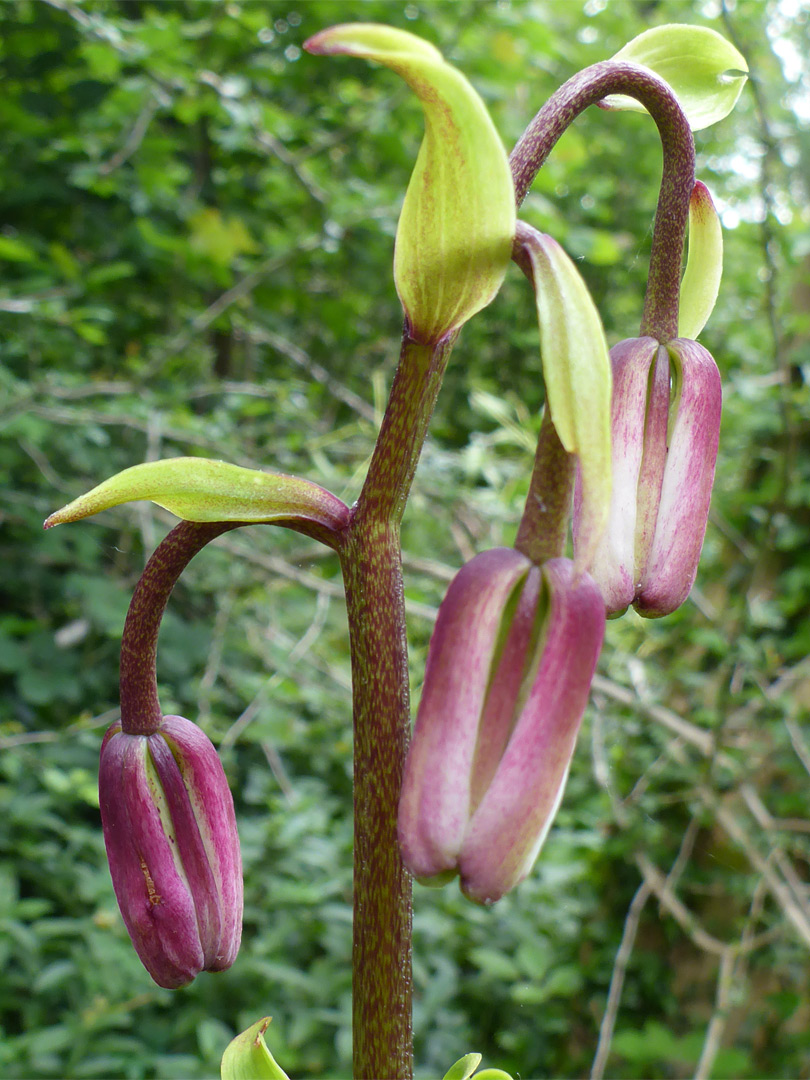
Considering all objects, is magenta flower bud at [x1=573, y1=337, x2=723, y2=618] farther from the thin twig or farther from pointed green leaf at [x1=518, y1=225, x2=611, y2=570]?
the thin twig

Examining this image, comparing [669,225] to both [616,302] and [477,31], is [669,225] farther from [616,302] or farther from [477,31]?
[616,302]

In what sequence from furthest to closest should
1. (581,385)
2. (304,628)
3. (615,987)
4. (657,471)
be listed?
(304,628)
(615,987)
(657,471)
(581,385)

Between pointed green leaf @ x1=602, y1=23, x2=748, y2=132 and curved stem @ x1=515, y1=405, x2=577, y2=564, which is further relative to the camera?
pointed green leaf @ x1=602, y1=23, x2=748, y2=132

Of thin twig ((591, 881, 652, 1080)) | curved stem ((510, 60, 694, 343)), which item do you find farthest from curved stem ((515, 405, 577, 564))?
thin twig ((591, 881, 652, 1080))

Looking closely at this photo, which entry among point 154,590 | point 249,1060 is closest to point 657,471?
point 154,590

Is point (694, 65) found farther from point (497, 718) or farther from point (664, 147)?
point (497, 718)

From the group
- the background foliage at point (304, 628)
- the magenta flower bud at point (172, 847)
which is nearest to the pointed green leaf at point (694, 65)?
the magenta flower bud at point (172, 847)

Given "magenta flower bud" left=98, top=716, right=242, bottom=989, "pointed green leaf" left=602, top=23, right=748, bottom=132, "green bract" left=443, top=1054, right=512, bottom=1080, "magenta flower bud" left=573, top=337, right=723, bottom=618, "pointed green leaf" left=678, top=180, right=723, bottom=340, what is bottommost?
"green bract" left=443, top=1054, right=512, bottom=1080
